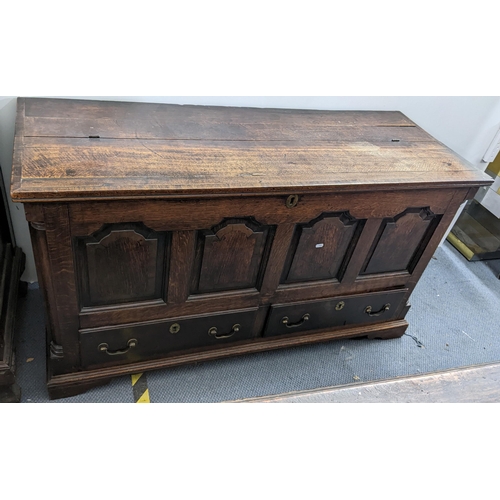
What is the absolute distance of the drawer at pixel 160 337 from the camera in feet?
4.45

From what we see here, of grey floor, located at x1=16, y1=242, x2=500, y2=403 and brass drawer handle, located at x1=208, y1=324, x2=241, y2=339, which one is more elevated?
brass drawer handle, located at x1=208, y1=324, x2=241, y2=339

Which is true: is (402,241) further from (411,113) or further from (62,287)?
(62,287)

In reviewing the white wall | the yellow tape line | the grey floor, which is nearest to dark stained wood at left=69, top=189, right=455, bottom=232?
the white wall

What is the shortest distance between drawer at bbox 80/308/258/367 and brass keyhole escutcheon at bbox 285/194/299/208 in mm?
441

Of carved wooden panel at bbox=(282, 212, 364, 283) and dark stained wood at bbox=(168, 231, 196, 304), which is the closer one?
dark stained wood at bbox=(168, 231, 196, 304)

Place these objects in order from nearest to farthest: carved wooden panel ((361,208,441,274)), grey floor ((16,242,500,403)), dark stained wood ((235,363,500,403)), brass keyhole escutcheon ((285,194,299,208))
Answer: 1. dark stained wood ((235,363,500,403))
2. brass keyhole escutcheon ((285,194,299,208))
3. carved wooden panel ((361,208,441,274))
4. grey floor ((16,242,500,403))

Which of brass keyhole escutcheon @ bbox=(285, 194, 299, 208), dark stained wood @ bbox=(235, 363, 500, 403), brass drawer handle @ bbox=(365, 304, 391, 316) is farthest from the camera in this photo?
brass drawer handle @ bbox=(365, 304, 391, 316)

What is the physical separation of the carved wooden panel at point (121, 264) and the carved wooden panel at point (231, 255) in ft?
0.37

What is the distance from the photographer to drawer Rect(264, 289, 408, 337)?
5.14ft

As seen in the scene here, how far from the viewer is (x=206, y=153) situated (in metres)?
1.21

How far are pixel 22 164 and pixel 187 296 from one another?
592 mm

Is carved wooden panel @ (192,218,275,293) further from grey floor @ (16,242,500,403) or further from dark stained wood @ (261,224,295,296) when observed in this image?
grey floor @ (16,242,500,403)

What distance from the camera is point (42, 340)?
162 cm
